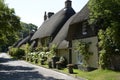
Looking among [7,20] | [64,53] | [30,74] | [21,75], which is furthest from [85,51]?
[7,20]

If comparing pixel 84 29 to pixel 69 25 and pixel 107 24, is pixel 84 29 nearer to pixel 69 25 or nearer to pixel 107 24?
pixel 69 25

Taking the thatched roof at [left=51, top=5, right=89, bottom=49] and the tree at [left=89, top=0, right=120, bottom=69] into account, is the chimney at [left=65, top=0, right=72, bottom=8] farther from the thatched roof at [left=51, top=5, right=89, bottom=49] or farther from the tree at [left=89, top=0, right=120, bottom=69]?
the tree at [left=89, top=0, right=120, bottom=69]

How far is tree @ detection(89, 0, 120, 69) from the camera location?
2456cm

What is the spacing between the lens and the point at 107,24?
2850 centimetres

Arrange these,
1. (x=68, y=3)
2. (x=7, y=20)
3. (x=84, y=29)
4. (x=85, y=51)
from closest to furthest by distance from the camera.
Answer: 1. (x=85, y=51)
2. (x=84, y=29)
3. (x=7, y=20)
4. (x=68, y=3)

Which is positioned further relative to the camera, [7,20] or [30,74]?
[7,20]

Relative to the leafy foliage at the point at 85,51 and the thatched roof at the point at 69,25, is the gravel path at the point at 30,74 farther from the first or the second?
the thatched roof at the point at 69,25

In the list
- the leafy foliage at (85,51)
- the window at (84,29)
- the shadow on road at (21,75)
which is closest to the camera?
the shadow on road at (21,75)

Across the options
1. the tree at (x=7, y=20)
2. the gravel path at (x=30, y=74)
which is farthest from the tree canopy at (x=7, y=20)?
the gravel path at (x=30, y=74)

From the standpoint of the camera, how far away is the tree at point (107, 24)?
24.6 m

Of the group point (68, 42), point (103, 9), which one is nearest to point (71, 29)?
point (68, 42)

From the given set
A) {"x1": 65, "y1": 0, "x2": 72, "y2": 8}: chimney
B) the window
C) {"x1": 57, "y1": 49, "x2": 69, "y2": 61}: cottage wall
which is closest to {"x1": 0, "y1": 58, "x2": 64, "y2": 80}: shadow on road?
the window

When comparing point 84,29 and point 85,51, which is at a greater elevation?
point 84,29

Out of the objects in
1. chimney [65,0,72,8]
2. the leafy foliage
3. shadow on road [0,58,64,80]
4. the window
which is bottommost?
shadow on road [0,58,64,80]
